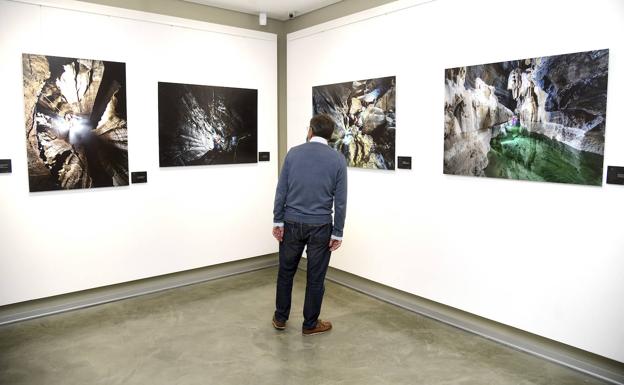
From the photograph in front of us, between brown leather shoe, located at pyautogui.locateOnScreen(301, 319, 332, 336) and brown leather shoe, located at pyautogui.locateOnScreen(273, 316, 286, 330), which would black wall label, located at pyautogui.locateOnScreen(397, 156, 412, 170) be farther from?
brown leather shoe, located at pyautogui.locateOnScreen(273, 316, 286, 330)

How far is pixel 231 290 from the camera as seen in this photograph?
5.18 m

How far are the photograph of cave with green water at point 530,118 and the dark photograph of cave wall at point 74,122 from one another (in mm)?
3115

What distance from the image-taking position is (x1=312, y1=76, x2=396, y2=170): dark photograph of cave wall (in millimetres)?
4664

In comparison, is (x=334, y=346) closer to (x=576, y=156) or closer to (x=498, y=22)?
(x=576, y=156)

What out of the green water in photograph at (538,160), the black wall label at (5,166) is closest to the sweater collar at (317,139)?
the green water in photograph at (538,160)

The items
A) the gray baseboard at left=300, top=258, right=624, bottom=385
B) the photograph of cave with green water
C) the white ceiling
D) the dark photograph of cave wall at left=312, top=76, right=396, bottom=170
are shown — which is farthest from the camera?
the white ceiling

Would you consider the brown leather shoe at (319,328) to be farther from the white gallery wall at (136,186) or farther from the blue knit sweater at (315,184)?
the white gallery wall at (136,186)

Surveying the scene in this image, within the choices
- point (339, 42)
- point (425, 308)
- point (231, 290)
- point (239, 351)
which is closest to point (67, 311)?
point (231, 290)

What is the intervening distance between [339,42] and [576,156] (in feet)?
9.12

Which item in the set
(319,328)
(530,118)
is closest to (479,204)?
(530,118)

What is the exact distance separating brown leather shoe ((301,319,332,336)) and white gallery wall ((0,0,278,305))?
1.93 m

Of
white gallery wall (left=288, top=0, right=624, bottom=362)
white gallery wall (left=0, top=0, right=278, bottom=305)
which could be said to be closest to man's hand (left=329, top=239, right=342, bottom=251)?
white gallery wall (left=288, top=0, right=624, bottom=362)

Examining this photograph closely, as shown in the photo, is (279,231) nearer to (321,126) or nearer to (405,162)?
(321,126)

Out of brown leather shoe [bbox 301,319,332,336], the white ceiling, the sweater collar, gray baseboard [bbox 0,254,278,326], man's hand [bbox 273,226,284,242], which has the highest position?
the white ceiling
